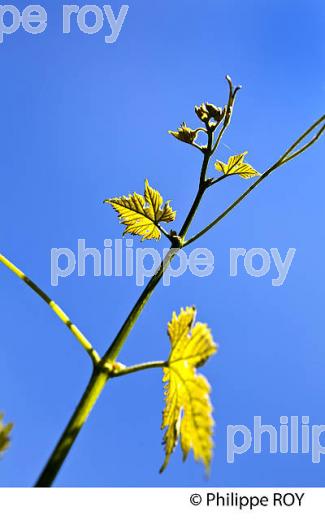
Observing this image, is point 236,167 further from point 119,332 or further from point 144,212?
point 119,332

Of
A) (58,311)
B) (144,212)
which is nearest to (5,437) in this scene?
(58,311)

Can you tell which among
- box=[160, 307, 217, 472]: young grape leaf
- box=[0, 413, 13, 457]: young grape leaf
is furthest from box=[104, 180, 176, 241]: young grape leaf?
box=[0, 413, 13, 457]: young grape leaf

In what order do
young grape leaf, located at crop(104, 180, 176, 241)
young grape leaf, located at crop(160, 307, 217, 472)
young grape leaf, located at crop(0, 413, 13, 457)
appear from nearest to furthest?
1. young grape leaf, located at crop(0, 413, 13, 457)
2. young grape leaf, located at crop(160, 307, 217, 472)
3. young grape leaf, located at crop(104, 180, 176, 241)

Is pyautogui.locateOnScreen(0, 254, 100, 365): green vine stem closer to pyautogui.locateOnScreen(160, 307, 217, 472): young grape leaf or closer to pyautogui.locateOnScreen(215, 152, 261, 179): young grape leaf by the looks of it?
pyautogui.locateOnScreen(160, 307, 217, 472): young grape leaf

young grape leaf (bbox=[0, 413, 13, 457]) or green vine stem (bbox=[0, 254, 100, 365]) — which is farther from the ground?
green vine stem (bbox=[0, 254, 100, 365])

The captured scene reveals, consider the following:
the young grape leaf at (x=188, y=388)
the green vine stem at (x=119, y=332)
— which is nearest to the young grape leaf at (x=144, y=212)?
the green vine stem at (x=119, y=332)

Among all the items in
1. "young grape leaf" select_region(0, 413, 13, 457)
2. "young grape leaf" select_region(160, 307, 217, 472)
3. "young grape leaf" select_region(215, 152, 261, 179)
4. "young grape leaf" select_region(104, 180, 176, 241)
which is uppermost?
"young grape leaf" select_region(215, 152, 261, 179)

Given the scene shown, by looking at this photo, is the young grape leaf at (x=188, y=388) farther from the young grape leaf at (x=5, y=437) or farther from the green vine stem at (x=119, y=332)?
the young grape leaf at (x=5, y=437)
